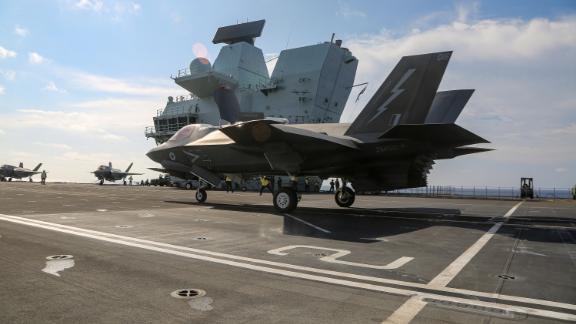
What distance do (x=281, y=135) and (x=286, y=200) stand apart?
2888mm

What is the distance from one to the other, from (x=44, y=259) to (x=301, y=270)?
4.17 meters

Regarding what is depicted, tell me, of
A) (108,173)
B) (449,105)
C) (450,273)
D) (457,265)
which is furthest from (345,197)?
(108,173)

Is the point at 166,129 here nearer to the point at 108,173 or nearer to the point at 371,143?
the point at 108,173

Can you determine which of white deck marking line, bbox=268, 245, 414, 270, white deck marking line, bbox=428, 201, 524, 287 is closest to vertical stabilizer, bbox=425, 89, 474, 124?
white deck marking line, bbox=428, 201, 524, 287

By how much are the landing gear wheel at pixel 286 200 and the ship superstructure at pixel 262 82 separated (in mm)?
26755

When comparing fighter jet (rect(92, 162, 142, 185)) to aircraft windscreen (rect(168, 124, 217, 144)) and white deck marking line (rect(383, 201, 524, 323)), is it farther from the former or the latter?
white deck marking line (rect(383, 201, 524, 323))

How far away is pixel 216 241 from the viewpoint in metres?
7.91

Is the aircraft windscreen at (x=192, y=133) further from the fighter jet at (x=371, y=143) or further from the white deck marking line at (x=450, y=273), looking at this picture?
the white deck marking line at (x=450, y=273)

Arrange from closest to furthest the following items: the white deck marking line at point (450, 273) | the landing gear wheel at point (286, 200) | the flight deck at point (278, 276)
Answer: the flight deck at point (278, 276) < the white deck marking line at point (450, 273) < the landing gear wheel at point (286, 200)

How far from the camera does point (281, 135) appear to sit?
13531 mm

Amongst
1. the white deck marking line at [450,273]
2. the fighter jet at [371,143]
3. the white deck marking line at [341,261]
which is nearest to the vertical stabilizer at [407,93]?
the fighter jet at [371,143]

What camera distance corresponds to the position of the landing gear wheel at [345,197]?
1831cm

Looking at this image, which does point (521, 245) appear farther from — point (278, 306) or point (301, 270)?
point (278, 306)

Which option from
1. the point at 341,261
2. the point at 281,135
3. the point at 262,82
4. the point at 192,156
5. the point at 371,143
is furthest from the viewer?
the point at 262,82
